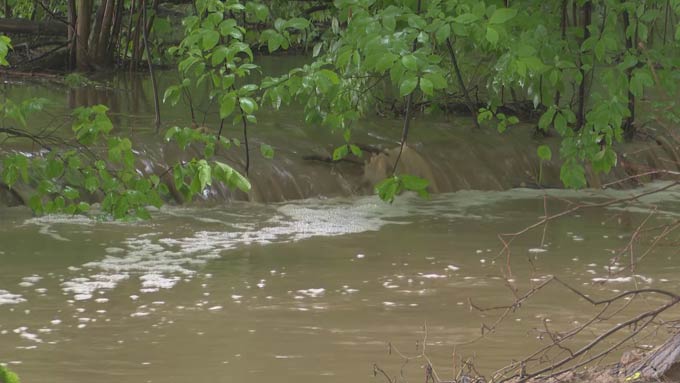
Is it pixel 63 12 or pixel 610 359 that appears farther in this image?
pixel 63 12

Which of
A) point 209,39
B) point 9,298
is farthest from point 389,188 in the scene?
point 9,298

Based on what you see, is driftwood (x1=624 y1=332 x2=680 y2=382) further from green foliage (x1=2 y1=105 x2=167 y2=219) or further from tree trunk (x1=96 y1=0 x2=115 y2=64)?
tree trunk (x1=96 y1=0 x2=115 y2=64)

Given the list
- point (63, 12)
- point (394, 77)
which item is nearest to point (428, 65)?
point (394, 77)

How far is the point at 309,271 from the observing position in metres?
7.84

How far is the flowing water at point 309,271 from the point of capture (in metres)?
5.79

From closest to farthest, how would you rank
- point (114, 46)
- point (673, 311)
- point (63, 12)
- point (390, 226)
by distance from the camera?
1. point (673, 311)
2. point (390, 226)
3. point (114, 46)
4. point (63, 12)

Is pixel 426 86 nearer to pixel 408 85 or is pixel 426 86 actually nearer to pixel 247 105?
pixel 408 85

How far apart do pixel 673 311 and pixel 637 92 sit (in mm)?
2675

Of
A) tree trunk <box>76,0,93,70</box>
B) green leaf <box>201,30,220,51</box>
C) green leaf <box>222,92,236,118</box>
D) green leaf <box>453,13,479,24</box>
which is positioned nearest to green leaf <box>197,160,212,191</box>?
green leaf <box>222,92,236,118</box>

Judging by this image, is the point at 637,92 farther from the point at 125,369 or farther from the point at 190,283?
the point at 125,369

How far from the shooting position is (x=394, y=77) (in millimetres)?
7352

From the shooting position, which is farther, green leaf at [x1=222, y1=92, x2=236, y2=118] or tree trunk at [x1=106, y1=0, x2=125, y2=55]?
tree trunk at [x1=106, y1=0, x2=125, y2=55]

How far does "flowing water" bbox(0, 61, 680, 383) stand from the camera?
19.0ft

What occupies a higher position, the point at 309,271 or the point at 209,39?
the point at 209,39
